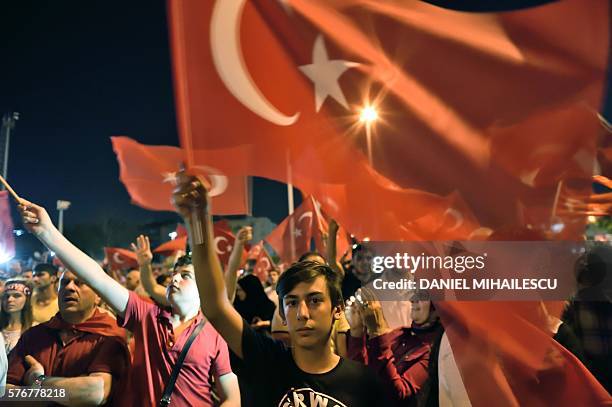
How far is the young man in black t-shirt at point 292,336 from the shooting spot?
2340 millimetres

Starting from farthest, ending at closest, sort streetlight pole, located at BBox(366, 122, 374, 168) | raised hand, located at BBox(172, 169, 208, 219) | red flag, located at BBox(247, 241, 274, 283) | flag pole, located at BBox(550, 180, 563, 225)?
red flag, located at BBox(247, 241, 274, 283) → streetlight pole, located at BBox(366, 122, 374, 168) → flag pole, located at BBox(550, 180, 563, 225) → raised hand, located at BBox(172, 169, 208, 219)

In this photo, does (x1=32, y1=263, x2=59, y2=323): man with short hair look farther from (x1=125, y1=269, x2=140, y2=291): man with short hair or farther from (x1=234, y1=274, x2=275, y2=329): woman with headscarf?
(x1=125, y1=269, x2=140, y2=291): man with short hair

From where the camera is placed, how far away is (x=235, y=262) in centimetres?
421

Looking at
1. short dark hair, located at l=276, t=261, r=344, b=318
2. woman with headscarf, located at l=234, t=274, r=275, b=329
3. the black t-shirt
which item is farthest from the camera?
woman with headscarf, located at l=234, t=274, r=275, b=329

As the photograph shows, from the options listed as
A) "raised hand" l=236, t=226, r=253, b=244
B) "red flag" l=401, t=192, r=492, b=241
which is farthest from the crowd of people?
"raised hand" l=236, t=226, r=253, b=244

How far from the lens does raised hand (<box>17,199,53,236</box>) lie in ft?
10.5

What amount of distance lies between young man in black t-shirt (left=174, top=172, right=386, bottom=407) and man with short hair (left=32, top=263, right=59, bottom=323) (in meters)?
2.09

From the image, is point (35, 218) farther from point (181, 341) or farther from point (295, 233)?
point (295, 233)

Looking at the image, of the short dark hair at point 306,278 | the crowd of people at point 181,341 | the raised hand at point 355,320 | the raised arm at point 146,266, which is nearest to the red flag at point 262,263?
the raised arm at point 146,266

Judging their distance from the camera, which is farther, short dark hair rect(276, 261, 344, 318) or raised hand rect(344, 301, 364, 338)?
raised hand rect(344, 301, 364, 338)

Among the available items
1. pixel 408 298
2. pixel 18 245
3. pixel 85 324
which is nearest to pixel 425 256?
pixel 408 298

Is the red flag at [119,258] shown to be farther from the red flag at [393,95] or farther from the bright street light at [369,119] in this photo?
the bright street light at [369,119]

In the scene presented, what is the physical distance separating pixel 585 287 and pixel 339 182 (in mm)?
1661

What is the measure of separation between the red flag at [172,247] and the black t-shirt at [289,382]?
418 cm
